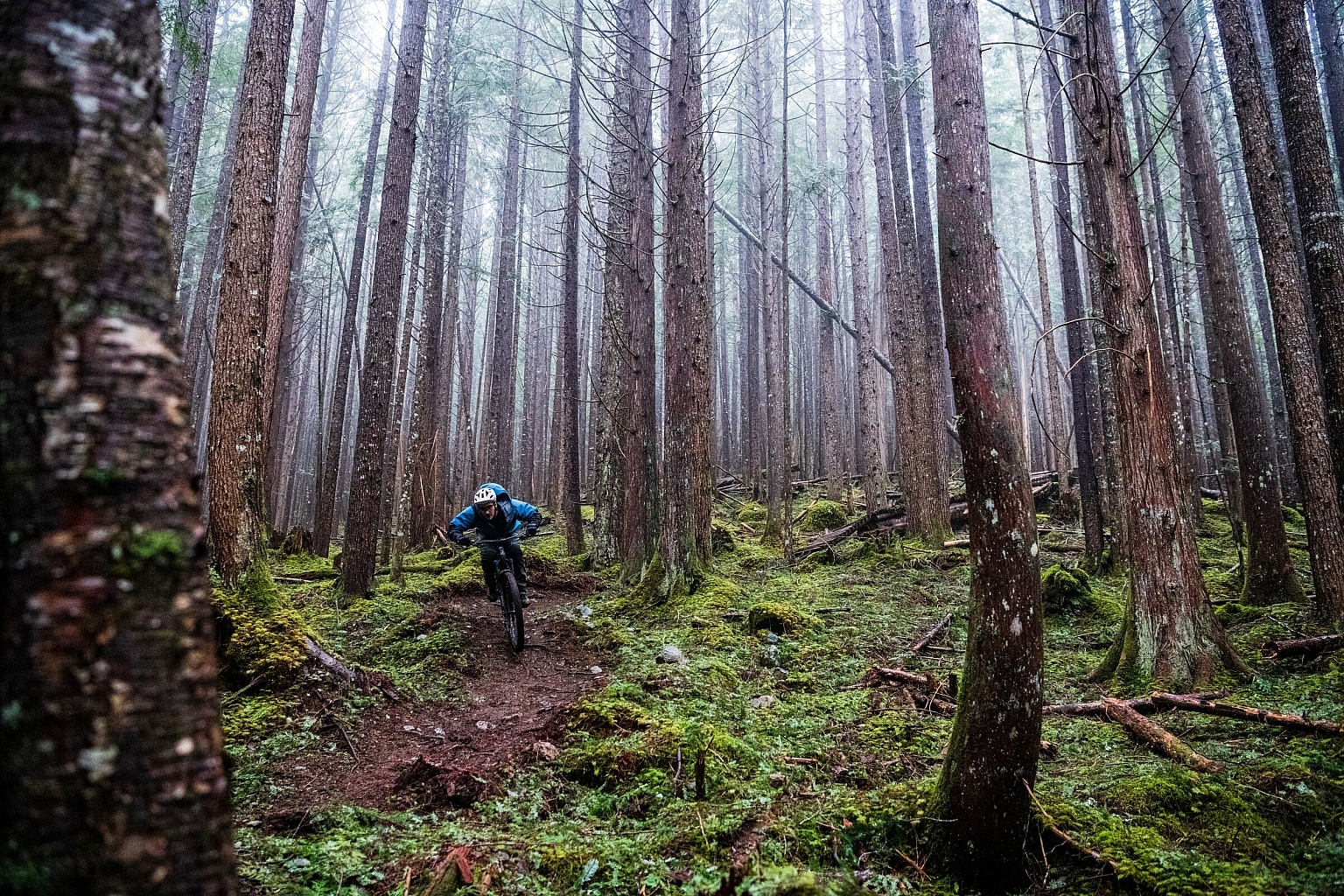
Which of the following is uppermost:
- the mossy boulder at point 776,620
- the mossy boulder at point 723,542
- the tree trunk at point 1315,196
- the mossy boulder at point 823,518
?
the tree trunk at point 1315,196

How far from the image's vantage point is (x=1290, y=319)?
244 inches

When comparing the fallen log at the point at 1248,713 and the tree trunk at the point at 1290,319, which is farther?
the tree trunk at the point at 1290,319

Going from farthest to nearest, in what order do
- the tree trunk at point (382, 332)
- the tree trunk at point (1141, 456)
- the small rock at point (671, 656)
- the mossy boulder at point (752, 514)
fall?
the mossy boulder at point (752, 514) < the tree trunk at point (382, 332) < the small rock at point (671, 656) < the tree trunk at point (1141, 456)

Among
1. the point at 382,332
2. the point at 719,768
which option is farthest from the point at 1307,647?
the point at 382,332

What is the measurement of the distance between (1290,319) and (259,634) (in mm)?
9170

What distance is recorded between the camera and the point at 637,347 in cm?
1062

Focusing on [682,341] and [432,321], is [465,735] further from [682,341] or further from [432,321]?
[432,321]

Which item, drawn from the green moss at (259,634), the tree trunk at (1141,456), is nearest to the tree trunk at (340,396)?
the green moss at (259,634)

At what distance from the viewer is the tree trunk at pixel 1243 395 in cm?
698

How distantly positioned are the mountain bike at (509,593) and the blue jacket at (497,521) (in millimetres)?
88

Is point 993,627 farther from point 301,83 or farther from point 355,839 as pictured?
point 301,83

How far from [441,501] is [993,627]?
54.2 feet

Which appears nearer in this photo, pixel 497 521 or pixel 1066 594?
pixel 497 521

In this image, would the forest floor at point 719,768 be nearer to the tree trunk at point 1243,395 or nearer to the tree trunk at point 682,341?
the tree trunk at point 1243,395
